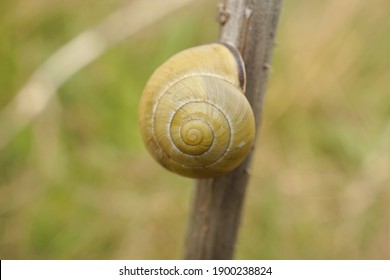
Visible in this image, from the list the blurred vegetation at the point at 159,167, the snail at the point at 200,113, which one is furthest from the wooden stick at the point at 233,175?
the blurred vegetation at the point at 159,167

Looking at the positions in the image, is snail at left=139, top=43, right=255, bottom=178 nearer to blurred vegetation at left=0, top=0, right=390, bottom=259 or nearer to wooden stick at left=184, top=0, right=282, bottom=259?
wooden stick at left=184, top=0, right=282, bottom=259

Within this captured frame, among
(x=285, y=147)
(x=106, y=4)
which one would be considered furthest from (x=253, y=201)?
(x=106, y=4)

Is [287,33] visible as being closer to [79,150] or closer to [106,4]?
[106,4]

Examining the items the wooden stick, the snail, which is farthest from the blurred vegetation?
the snail

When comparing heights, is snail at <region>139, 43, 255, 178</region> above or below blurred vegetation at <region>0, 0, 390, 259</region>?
below

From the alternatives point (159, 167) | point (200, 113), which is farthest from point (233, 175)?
point (159, 167)

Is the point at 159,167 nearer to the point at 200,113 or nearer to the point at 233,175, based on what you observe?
the point at 233,175
